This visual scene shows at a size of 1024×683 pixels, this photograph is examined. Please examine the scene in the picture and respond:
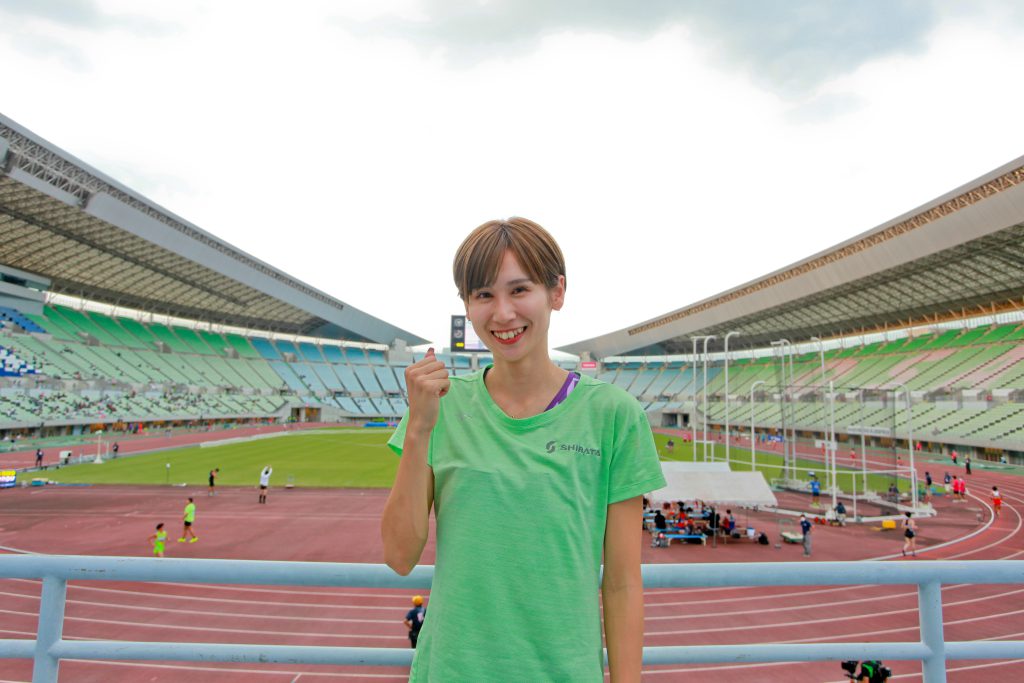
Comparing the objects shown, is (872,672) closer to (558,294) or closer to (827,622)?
(827,622)

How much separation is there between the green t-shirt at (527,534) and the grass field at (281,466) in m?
23.8

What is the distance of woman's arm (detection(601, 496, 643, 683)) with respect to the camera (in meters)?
1.43

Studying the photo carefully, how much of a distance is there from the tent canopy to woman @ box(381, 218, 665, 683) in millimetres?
17390

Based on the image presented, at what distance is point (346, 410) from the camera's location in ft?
240

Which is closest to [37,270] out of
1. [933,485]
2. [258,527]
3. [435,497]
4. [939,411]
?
[258,527]

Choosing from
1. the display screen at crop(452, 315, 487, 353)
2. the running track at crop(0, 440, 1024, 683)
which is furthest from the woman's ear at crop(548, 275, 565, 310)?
the display screen at crop(452, 315, 487, 353)

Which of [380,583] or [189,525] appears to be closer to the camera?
[380,583]

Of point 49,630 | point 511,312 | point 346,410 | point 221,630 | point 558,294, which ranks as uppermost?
point 346,410

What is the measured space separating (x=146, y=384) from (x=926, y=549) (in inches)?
2377

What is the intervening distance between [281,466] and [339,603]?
22.8m

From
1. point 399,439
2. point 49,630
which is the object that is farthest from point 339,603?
point 399,439

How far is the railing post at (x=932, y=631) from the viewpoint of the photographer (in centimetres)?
201

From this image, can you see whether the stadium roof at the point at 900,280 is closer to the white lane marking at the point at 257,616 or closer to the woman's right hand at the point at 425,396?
the white lane marking at the point at 257,616

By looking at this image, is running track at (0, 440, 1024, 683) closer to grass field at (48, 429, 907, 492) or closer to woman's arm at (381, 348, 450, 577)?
grass field at (48, 429, 907, 492)
